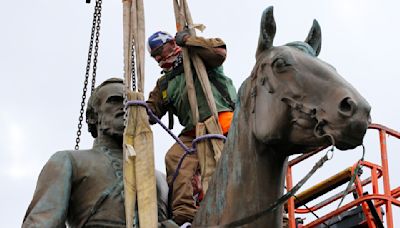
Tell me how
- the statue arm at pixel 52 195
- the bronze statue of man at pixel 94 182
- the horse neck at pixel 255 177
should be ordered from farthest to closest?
the bronze statue of man at pixel 94 182 → the statue arm at pixel 52 195 → the horse neck at pixel 255 177

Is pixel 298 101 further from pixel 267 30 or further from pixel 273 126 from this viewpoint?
pixel 267 30

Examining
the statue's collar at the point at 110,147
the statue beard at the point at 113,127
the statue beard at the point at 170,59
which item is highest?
the statue beard at the point at 170,59


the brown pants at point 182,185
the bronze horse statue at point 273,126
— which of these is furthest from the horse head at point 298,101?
the brown pants at point 182,185

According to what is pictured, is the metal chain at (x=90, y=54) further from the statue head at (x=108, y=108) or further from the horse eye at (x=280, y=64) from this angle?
the horse eye at (x=280, y=64)

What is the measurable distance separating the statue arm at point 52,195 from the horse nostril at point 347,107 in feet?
7.14

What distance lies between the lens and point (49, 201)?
25.5 feet

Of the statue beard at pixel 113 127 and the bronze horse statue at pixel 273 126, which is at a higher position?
the statue beard at pixel 113 127

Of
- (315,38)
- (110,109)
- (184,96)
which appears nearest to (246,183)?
(315,38)

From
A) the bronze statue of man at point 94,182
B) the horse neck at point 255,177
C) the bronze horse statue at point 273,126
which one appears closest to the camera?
the bronze horse statue at point 273,126

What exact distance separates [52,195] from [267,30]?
185cm

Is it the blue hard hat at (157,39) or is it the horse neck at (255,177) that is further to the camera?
the blue hard hat at (157,39)

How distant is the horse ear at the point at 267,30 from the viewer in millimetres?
6992

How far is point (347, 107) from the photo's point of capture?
21.3ft

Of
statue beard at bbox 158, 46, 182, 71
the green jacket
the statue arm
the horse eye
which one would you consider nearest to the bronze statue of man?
the statue arm
